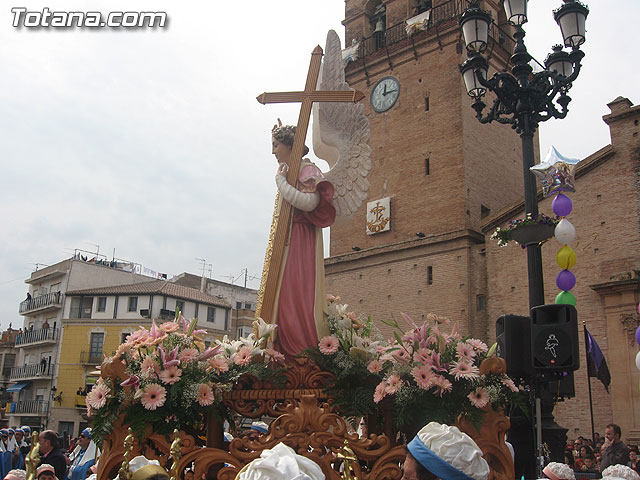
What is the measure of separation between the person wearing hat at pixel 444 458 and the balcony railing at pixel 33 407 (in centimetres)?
4779

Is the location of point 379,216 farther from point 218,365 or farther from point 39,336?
point 39,336

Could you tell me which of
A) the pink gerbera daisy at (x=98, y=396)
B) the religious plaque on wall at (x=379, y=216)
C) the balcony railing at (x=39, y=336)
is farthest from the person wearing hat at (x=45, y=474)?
the balcony railing at (x=39, y=336)

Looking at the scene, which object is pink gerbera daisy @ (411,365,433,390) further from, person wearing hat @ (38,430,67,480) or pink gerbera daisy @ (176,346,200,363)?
person wearing hat @ (38,430,67,480)

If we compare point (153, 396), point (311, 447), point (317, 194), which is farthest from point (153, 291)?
point (311, 447)

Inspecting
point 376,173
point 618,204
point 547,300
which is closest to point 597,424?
point 547,300

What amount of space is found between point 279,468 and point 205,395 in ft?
8.60

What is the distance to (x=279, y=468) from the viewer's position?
2.38 metres

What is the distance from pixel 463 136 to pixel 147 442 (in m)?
22.3

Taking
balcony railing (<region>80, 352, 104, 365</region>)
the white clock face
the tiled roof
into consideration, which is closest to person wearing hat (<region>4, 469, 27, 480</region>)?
A: the white clock face

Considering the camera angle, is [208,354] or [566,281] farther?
[566,281]

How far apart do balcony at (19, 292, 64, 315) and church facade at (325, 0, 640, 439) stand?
27.8 m

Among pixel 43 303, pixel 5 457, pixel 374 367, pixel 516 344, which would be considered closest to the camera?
pixel 374 367

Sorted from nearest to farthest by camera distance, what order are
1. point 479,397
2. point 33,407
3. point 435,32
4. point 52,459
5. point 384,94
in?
point 479,397 → point 52,459 → point 435,32 → point 384,94 → point 33,407

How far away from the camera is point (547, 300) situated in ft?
71.6
